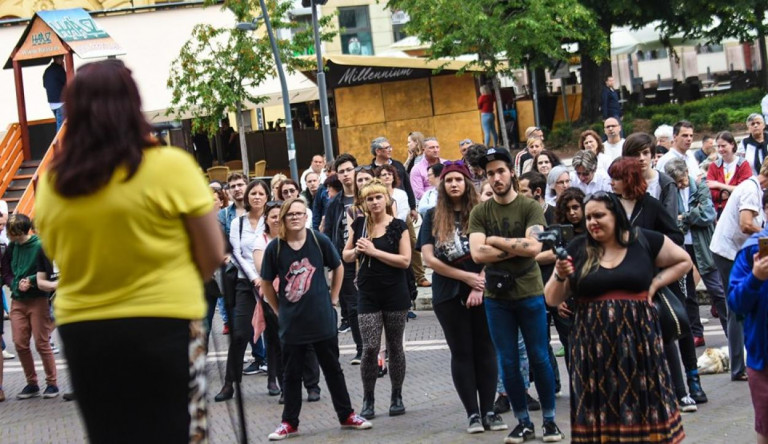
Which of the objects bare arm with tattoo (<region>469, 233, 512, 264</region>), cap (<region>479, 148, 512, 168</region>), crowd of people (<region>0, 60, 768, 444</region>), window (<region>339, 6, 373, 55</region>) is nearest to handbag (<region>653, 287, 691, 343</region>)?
crowd of people (<region>0, 60, 768, 444</region>)

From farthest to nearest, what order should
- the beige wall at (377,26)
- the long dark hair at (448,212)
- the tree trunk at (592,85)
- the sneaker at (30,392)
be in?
1. the beige wall at (377,26)
2. the tree trunk at (592,85)
3. the sneaker at (30,392)
4. the long dark hair at (448,212)

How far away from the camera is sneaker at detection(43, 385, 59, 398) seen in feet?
38.9

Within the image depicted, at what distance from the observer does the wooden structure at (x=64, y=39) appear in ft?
76.8

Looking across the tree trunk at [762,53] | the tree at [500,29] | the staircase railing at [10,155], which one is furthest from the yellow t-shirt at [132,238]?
the tree trunk at [762,53]

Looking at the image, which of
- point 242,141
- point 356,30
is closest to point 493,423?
point 242,141

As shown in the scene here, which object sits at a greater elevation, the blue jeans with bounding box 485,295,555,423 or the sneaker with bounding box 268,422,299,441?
the blue jeans with bounding box 485,295,555,423

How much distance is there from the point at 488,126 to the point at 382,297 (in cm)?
2224

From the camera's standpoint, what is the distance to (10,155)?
2542 centimetres

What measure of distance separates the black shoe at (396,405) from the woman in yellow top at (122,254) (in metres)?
5.77

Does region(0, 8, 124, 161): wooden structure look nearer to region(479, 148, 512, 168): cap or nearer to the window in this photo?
region(479, 148, 512, 168): cap

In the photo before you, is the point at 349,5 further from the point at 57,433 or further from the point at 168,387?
the point at 168,387

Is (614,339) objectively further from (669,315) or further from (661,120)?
(661,120)

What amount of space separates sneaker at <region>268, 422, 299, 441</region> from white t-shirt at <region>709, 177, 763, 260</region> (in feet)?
11.7

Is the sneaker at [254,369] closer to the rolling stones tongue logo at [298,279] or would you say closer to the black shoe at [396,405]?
the black shoe at [396,405]
